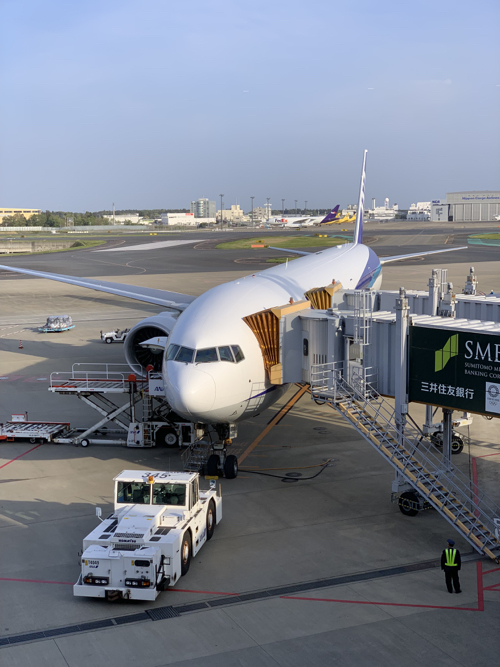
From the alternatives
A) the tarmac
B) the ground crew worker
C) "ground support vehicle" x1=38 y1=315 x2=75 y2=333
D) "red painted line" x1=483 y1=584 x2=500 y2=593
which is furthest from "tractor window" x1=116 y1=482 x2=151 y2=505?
"ground support vehicle" x1=38 y1=315 x2=75 y2=333

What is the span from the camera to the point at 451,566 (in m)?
14.8

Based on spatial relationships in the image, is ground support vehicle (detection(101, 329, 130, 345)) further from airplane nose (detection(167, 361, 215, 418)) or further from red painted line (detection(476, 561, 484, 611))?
red painted line (detection(476, 561, 484, 611))

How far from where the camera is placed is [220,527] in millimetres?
18484

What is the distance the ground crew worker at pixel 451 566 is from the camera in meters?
14.8

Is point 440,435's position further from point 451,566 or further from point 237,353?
point 451,566

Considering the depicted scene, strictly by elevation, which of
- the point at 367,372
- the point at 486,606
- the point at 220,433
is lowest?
the point at 486,606

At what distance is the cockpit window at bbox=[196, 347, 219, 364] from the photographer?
20438 mm

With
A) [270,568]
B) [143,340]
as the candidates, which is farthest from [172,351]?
[143,340]

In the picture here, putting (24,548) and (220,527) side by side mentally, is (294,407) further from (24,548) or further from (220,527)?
(24,548)

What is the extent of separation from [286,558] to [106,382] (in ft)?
38.8

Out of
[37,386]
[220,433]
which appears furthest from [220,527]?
[37,386]

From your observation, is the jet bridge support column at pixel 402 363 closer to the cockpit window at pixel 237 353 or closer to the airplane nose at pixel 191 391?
the cockpit window at pixel 237 353

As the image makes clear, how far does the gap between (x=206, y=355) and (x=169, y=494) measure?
4.75m

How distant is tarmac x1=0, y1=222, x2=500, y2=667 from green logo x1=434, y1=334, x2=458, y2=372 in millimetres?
4075
